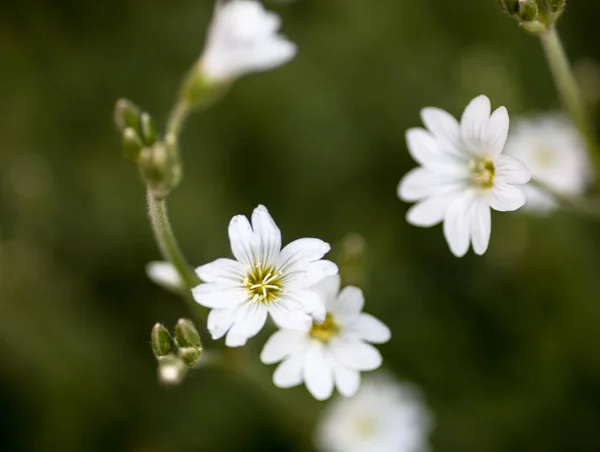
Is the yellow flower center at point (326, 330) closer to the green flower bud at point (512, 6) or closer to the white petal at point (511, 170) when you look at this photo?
the white petal at point (511, 170)

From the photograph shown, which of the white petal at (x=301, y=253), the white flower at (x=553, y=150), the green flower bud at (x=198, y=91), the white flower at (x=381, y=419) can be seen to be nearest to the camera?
the white petal at (x=301, y=253)

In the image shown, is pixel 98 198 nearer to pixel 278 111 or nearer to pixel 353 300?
pixel 278 111

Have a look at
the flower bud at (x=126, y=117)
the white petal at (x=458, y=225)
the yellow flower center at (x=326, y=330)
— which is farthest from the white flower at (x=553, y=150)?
the flower bud at (x=126, y=117)

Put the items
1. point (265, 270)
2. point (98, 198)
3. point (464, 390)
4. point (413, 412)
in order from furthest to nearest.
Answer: point (98, 198)
point (464, 390)
point (413, 412)
point (265, 270)

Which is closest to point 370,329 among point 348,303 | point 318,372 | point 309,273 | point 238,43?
point 348,303

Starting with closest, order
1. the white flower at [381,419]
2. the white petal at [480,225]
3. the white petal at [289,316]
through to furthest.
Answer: the white petal at [289,316], the white petal at [480,225], the white flower at [381,419]

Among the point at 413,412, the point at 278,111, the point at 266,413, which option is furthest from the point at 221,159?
the point at 413,412
